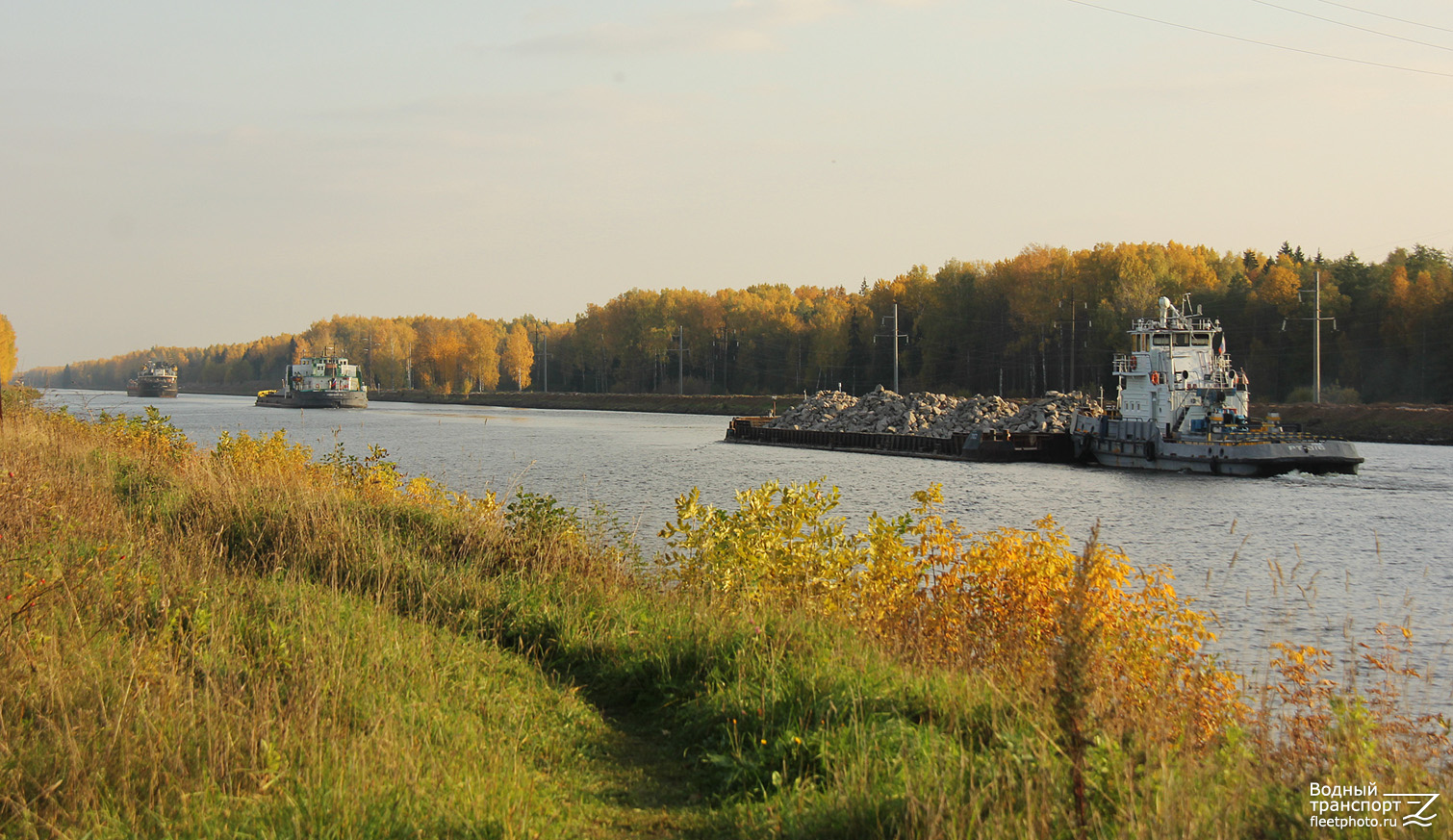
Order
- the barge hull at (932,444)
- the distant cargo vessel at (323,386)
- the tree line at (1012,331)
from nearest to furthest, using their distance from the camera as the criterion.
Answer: the barge hull at (932,444) < the tree line at (1012,331) < the distant cargo vessel at (323,386)

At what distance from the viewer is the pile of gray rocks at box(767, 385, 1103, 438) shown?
57.5 meters

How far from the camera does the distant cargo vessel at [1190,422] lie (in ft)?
130

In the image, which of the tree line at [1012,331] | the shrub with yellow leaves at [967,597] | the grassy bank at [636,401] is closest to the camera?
the shrub with yellow leaves at [967,597]

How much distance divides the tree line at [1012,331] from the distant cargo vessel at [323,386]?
2558cm

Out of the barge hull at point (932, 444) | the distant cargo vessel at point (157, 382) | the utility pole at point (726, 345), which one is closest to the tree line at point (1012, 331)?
the utility pole at point (726, 345)

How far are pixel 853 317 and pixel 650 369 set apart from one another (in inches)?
1488

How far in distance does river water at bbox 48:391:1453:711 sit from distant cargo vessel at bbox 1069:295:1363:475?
1049mm

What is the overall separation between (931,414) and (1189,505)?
107 ft

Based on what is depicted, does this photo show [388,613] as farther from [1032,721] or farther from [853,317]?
[853,317]

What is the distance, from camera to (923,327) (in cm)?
10275

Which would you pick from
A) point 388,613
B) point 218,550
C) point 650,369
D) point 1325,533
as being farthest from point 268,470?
point 650,369

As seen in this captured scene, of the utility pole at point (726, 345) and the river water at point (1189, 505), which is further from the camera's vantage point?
the utility pole at point (726, 345)

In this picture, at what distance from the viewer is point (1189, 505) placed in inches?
1219

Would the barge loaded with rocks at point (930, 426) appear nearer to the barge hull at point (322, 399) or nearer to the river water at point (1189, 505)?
the river water at point (1189, 505)
